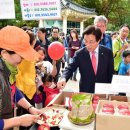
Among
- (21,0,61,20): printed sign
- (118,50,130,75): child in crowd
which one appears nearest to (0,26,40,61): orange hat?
(21,0,61,20): printed sign

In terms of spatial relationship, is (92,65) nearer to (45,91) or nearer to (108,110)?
(45,91)

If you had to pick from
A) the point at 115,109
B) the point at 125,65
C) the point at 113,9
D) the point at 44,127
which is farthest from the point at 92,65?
the point at 113,9

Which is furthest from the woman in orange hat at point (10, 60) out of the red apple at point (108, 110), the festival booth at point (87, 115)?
the red apple at point (108, 110)

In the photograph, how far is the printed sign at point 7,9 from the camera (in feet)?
13.8

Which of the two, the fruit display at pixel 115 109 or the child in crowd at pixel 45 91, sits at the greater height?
the fruit display at pixel 115 109

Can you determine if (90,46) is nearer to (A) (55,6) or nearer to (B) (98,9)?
(A) (55,6)

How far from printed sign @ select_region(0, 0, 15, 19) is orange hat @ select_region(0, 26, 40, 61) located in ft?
7.74

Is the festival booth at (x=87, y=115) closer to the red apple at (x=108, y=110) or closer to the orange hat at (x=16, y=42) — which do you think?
the red apple at (x=108, y=110)

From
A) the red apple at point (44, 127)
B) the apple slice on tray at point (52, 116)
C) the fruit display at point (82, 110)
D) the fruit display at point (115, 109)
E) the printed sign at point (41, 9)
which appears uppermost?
the printed sign at point (41, 9)

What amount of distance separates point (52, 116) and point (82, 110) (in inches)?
11.8

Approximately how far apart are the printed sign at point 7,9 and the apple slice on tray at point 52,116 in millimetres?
2437

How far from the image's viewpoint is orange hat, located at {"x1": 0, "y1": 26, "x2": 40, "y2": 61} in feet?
6.11

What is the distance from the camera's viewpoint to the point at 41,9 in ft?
14.0

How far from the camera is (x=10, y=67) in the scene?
6.29 ft
